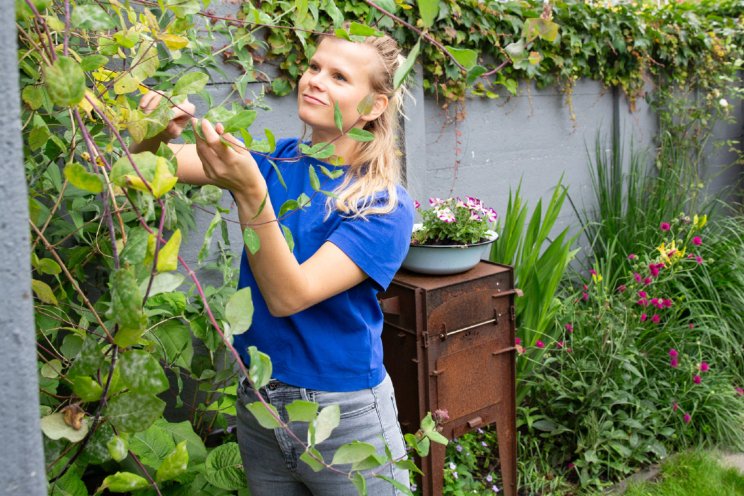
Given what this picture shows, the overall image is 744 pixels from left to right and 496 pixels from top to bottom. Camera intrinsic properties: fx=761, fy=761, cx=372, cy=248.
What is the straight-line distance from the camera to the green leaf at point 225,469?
6.61 feet

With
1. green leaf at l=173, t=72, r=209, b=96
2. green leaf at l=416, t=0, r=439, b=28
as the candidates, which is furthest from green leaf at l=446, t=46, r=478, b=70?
green leaf at l=173, t=72, r=209, b=96

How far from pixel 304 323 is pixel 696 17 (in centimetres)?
477

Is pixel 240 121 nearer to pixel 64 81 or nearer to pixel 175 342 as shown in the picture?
pixel 64 81

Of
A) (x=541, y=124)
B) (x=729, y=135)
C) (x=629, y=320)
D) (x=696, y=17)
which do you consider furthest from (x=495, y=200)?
(x=729, y=135)

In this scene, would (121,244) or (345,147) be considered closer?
(121,244)

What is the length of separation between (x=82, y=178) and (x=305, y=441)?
0.93 m

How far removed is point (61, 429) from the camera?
0.90 metres

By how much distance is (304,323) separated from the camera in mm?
1580

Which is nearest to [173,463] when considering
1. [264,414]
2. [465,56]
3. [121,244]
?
[264,414]

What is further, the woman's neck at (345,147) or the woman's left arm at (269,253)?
the woman's neck at (345,147)

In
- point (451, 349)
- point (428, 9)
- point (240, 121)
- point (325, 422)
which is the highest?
point (428, 9)

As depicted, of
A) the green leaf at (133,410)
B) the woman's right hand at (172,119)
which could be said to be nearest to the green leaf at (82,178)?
the green leaf at (133,410)

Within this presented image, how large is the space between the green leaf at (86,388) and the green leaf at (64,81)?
1.03 feet

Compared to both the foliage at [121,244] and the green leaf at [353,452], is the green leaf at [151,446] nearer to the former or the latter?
Answer: the foliage at [121,244]
